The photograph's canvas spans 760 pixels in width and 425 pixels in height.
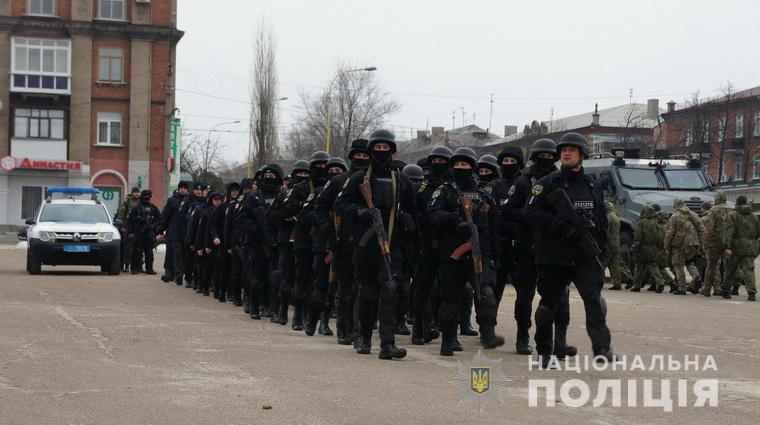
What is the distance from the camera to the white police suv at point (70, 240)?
78.3 ft

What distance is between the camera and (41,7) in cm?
5878

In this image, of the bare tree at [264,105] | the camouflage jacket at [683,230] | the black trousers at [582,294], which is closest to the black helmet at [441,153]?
the black trousers at [582,294]

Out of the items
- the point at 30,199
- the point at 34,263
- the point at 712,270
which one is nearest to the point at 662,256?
the point at 712,270

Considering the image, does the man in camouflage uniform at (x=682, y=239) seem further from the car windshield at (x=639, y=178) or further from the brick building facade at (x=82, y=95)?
the brick building facade at (x=82, y=95)

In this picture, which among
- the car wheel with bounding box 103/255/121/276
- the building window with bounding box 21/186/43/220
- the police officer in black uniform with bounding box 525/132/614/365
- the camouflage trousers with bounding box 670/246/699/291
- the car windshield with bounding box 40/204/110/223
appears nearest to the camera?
the police officer in black uniform with bounding box 525/132/614/365

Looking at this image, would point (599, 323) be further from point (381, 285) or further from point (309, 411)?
point (309, 411)

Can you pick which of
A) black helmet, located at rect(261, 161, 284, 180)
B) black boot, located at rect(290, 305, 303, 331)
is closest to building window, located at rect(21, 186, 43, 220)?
black helmet, located at rect(261, 161, 284, 180)

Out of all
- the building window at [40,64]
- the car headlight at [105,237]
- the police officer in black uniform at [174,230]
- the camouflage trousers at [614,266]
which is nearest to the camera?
the police officer in black uniform at [174,230]

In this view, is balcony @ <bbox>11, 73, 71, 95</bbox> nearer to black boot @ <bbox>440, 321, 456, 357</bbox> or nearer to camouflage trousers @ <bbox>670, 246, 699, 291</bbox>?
camouflage trousers @ <bbox>670, 246, 699, 291</bbox>

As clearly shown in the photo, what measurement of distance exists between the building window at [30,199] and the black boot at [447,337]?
5142 centimetres

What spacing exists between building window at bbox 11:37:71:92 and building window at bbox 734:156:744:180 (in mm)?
41574

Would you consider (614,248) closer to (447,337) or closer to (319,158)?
(319,158)

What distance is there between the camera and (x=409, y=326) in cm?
1476

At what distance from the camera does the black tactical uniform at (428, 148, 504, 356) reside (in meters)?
11.2
